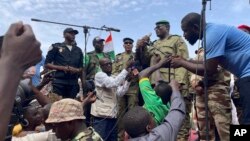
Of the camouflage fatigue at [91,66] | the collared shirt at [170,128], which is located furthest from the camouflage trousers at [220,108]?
the camouflage fatigue at [91,66]

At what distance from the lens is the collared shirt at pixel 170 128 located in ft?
10.2

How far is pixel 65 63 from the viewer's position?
8.12 meters

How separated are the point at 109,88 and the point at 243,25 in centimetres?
273

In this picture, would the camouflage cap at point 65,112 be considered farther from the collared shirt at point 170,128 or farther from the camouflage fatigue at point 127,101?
the camouflage fatigue at point 127,101

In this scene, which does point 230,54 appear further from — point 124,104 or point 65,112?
point 124,104

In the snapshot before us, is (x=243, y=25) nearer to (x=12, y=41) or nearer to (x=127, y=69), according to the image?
(x=127, y=69)

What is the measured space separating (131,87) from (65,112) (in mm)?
4127

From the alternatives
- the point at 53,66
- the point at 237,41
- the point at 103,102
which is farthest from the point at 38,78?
the point at 237,41

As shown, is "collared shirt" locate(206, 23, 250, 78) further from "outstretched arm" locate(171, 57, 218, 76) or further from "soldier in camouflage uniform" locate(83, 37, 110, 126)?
"soldier in camouflage uniform" locate(83, 37, 110, 126)

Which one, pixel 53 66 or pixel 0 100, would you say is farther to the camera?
pixel 53 66

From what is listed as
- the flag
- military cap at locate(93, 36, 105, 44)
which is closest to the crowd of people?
military cap at locate(93, 36, 105, 44)

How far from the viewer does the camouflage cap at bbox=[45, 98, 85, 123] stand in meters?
3.49

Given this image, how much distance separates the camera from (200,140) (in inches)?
206

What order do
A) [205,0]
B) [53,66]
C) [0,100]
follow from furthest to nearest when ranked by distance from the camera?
[53,66], [205,0], [0,100]
